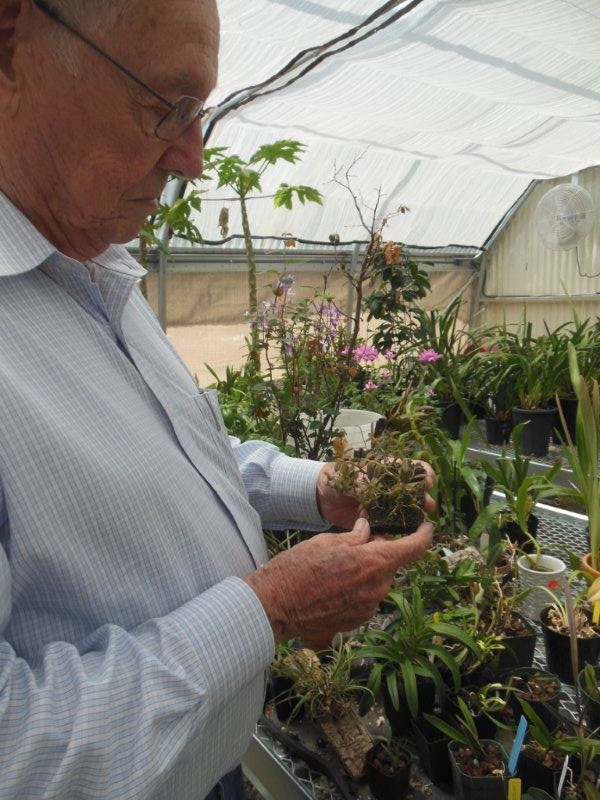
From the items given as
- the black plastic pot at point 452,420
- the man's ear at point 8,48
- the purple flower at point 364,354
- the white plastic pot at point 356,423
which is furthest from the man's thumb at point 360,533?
the black plastic pot at point 452,420

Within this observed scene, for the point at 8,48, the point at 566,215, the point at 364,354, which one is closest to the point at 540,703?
the point at 8,48

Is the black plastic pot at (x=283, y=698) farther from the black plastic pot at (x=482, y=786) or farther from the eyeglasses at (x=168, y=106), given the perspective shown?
the eyeglasses at (x=168, y=106)

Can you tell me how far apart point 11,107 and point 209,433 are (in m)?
0.51

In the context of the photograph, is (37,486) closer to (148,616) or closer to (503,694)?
(148,616)

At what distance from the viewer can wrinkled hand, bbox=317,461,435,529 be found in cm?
115

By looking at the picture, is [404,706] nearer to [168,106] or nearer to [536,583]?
[536,583]

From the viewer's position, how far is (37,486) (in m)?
0.64

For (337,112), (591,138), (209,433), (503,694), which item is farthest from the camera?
(591,138)

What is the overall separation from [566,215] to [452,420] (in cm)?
384

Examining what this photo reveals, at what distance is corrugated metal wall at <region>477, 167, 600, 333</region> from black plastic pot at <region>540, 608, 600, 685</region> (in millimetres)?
7437

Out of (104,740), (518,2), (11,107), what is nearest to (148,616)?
(104,740)

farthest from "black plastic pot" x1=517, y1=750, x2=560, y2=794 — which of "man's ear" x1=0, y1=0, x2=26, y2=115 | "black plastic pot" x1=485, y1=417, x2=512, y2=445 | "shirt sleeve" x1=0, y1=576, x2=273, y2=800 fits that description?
"black plastic pot" x1=485, y1=417, x2=512, y2=445

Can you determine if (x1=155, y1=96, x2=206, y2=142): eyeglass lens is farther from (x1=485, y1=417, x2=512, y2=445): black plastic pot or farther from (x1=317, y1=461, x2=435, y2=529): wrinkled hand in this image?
(x1=485, y1=417, x2=512, y2=445): black plastic pot

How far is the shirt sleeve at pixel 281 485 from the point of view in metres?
1.17
